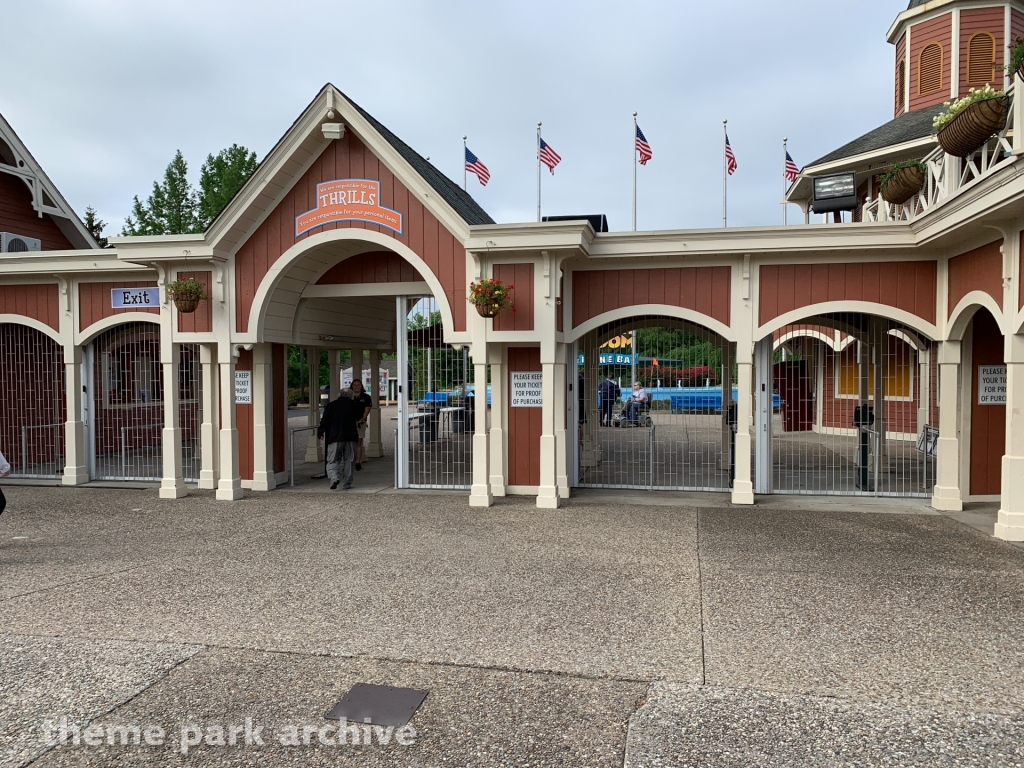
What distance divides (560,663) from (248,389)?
8415mm

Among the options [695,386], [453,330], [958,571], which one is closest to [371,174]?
[453,330]

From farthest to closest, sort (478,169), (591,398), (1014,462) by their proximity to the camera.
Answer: (478,169), (591,398), (1014,462)

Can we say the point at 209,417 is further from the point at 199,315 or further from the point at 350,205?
the point at 350,205

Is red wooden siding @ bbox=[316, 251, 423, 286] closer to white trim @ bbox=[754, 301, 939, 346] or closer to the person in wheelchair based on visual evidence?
the person in wheelchair

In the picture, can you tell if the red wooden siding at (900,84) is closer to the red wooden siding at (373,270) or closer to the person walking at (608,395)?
the person walking at (608,395)

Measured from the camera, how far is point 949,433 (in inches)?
379

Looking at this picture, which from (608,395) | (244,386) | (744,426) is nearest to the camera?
(744,426)

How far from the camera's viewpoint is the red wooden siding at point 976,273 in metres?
8.05

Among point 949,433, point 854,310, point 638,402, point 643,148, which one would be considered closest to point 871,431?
point 949,433

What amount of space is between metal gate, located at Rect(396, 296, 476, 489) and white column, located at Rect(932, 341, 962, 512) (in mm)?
6541

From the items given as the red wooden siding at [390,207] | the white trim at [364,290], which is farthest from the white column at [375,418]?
the red wooden siding at [390,207]

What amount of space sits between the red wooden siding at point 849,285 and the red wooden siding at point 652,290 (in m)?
0.58

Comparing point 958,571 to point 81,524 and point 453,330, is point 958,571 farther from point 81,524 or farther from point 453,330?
point 81,524

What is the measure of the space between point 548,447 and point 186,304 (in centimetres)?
556
